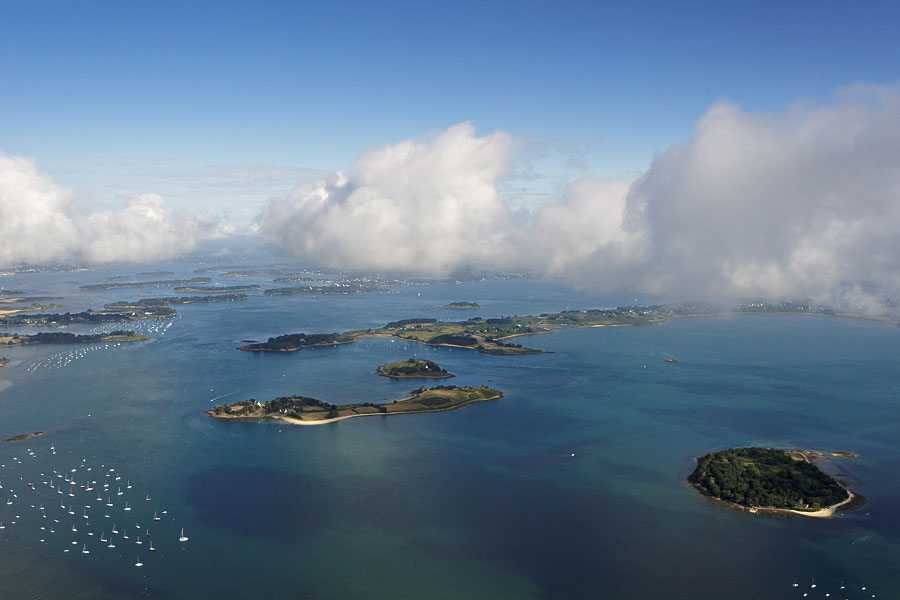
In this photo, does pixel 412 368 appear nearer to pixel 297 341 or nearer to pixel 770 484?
pixel 297 341

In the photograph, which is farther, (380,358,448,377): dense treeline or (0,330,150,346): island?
(0,330,150,346): island

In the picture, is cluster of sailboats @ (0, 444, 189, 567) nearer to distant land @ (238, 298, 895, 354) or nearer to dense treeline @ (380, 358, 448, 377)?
dense treeline @ (380, 358, 448, 377)

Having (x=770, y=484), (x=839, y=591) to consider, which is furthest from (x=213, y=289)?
(x=839, y=591)

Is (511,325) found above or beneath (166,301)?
beneath

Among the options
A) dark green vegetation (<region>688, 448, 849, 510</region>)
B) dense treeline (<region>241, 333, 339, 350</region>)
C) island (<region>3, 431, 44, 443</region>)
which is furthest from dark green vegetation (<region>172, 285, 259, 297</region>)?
dark green vegetation (<region>688, 448, 849, 510</region>)

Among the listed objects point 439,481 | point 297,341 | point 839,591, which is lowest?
point 839,591

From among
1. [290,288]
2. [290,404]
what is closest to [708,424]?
[290,404]

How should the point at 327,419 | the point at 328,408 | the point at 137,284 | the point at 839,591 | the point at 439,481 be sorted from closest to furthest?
the point at 839,591 → the point at 439,481 → the point at 327,419 → the point at 328,408 → the point at 137,284

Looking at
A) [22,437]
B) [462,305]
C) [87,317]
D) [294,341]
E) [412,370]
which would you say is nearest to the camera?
[22,437]
